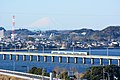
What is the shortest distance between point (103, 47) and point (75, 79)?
86564 millimetres

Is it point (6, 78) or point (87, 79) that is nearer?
point (87, 79)

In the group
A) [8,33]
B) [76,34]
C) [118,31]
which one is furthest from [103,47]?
[8,33]

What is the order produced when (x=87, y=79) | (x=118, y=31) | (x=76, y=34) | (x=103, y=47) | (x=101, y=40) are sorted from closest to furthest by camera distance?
(x=87, y=79)
(x=103, y=47)
(x=101, y=40)
(x=118, y=31)
(x=76, y=34)

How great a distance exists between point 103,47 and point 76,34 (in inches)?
1503

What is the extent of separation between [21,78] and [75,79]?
3487 millimetres

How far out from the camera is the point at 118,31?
13638 cm

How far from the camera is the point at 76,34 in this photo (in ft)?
489

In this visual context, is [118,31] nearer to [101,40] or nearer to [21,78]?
[101,40]

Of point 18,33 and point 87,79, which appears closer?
point 87,79

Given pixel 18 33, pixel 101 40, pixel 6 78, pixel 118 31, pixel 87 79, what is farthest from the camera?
pixel 18 33

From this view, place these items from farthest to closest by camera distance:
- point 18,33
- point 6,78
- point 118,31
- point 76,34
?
point 18,33, point 76,34, point 118,31, point 6,78

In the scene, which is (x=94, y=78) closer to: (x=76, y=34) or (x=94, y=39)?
(x=94, y=39)

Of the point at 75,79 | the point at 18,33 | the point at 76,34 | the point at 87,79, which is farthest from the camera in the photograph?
the point at 18,33

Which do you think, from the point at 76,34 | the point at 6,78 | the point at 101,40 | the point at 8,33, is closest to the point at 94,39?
the point at 101,40
